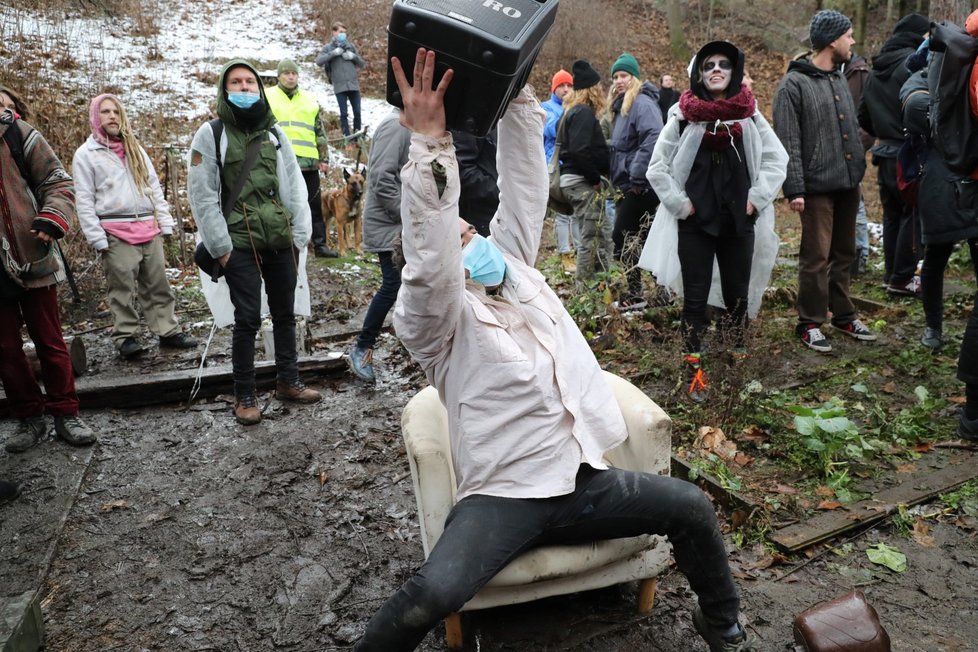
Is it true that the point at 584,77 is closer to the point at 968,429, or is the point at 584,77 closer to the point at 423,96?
the point at 968,429

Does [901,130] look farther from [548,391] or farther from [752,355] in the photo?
[548,391]

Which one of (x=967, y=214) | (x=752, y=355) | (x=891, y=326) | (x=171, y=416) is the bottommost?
(x=171, y=416)

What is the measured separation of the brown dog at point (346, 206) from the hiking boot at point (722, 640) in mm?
7651

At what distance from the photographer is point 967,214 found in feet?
14.1

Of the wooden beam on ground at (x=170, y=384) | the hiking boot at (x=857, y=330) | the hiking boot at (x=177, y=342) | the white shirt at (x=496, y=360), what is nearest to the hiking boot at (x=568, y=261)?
the hiking boot at (x=857, y=330)

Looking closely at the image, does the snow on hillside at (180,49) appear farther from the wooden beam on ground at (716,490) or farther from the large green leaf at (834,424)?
the large green leaf at (834,424)

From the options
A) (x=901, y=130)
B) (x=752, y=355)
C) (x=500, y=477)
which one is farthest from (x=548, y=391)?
(x=901, y=130)

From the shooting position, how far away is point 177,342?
6688mm

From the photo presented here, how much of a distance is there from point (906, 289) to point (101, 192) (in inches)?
286

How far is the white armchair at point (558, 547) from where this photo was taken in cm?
260

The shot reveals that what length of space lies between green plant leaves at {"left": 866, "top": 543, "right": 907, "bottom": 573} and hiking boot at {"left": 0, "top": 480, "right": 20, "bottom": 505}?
4425 millimetres

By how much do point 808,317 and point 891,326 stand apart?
948mm

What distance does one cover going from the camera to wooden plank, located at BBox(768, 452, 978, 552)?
329 cm

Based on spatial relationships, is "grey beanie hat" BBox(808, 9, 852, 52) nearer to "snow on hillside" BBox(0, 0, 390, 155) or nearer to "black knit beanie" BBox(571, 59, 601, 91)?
"black knit beanie" BBox(571, 59, 601, 91)
